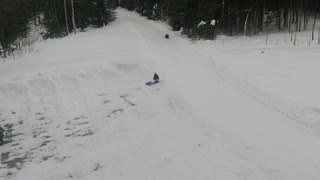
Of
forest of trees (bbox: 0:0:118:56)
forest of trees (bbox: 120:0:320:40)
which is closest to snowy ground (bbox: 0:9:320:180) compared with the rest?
forest of trees (bbox: 120:0:320:40)

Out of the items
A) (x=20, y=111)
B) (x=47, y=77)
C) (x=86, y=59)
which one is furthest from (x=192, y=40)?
(x=20, y=111)

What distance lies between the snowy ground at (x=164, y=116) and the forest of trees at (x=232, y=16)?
8.13 meters

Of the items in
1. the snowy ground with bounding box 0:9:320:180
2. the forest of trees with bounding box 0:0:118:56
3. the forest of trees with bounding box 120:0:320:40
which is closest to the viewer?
the snowy ground with bounding box 0:9:320:180

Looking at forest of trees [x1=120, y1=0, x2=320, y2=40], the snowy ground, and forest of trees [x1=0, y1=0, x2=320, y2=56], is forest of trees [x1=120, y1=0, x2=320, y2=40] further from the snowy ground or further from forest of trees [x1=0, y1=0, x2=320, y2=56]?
the snowy ground

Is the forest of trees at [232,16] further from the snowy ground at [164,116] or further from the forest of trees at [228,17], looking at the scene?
the snowy ground at [164,116]

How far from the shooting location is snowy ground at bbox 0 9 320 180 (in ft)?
27.2

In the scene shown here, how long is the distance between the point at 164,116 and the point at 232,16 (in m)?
19.6

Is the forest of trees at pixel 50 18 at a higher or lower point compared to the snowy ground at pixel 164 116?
higher

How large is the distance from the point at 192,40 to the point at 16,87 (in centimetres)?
1457

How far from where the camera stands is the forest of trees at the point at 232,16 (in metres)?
27.7

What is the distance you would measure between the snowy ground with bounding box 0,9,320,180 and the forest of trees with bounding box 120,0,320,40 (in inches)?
320

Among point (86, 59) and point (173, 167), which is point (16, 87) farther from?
point (173, 167)

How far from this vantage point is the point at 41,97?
14164mm

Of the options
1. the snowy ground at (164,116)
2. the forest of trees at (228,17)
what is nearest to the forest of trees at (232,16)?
the forest of trees at (228,17)
